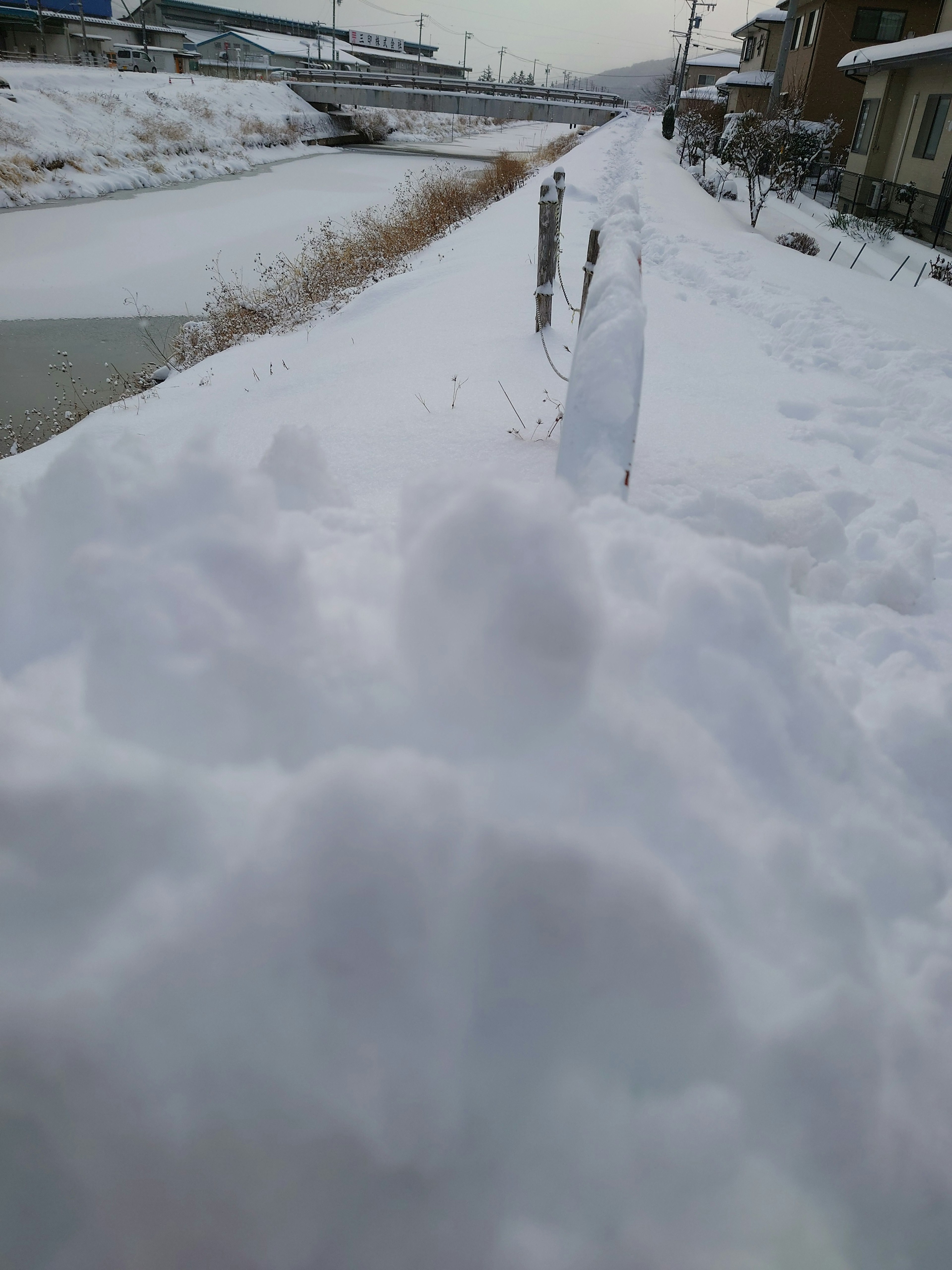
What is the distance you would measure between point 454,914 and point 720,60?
6599 cm

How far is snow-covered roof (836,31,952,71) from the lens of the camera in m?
15.0

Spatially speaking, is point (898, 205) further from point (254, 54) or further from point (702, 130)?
Result: point (254, 54)

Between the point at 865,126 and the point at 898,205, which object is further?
the point at 865,126

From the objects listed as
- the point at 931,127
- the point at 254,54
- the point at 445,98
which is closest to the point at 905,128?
the point at 931,127

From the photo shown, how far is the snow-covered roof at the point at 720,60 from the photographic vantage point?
164 feet

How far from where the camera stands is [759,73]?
35.7 m

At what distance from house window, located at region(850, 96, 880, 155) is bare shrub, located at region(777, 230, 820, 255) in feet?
27.1

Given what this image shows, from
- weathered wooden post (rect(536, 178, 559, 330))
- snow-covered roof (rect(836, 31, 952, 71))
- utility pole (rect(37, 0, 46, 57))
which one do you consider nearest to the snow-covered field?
weathered wooden post (rect(536, 178, 559, 330))

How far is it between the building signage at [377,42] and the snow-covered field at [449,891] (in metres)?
124

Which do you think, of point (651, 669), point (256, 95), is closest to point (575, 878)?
point (651, 669)

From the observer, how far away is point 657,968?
1247 millimetres

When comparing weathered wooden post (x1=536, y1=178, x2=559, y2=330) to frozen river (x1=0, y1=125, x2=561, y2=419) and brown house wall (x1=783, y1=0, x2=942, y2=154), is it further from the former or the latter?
brown house wall (x1=783, y1=0, x2=942, y2=154)

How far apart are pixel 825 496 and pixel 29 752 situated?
335 cm

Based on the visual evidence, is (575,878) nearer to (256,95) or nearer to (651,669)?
(651,669)
